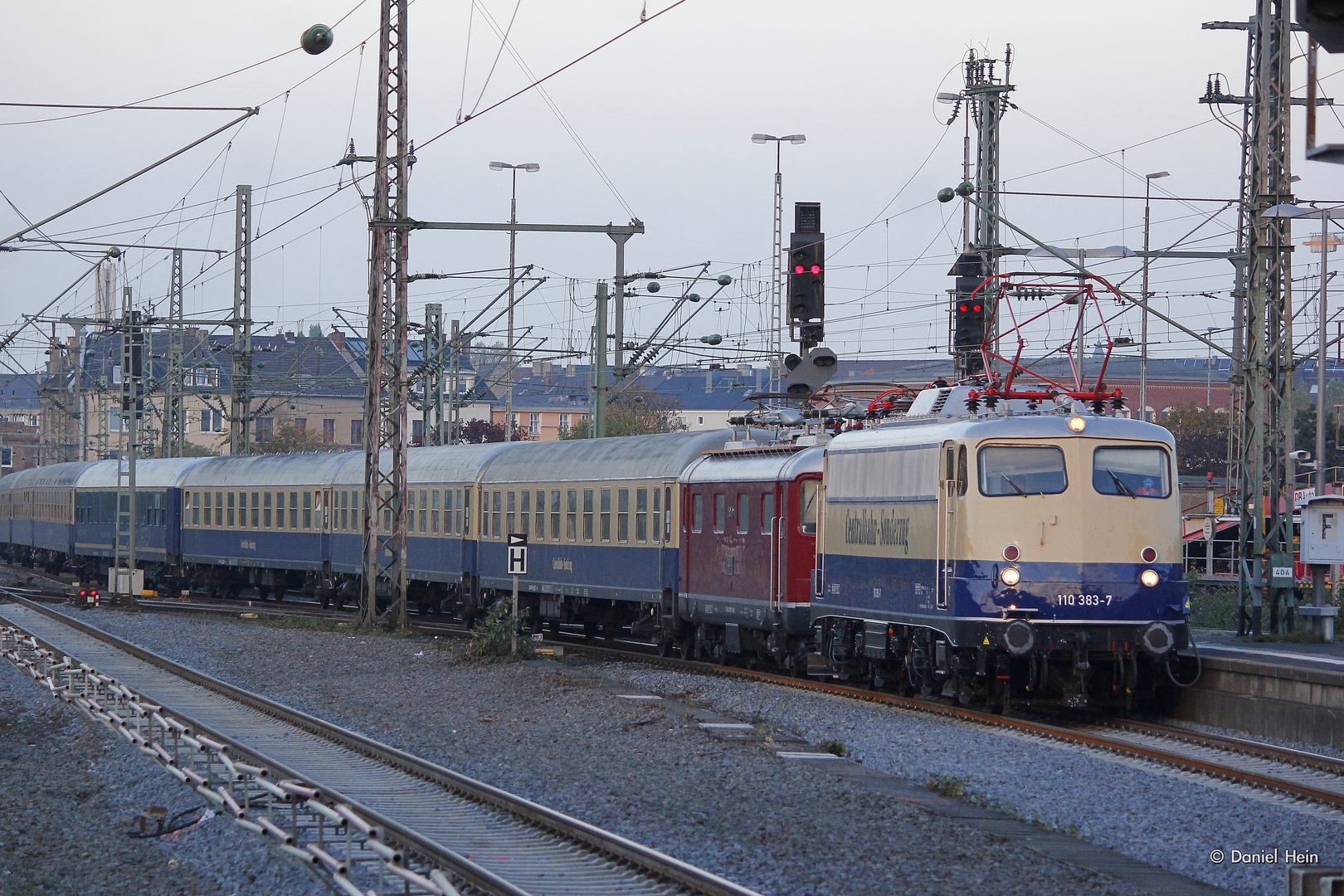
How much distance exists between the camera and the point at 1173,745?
15.3 meters

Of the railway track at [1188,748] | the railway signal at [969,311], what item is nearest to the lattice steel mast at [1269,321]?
the railway signal at [969,311]

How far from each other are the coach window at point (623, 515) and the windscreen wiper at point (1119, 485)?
10824 millimetres

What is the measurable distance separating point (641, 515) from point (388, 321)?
22.0ft

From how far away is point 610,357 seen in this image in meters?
95.8

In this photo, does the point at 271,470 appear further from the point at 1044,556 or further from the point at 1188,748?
the point at 1188,748

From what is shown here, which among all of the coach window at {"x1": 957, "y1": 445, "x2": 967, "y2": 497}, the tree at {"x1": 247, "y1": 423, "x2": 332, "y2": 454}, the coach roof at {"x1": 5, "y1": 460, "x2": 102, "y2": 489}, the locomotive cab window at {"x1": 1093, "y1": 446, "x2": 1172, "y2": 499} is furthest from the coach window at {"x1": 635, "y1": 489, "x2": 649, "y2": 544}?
the tree at {"x1": 247, "y1": 423, "x2": 332, "y2": 454}

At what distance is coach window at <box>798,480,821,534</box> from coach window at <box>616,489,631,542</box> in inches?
234

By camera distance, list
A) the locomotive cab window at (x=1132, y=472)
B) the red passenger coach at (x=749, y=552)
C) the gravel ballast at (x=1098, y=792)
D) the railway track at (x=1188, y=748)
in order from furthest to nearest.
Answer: the red passenger coach at (x=749, y=552) < the locomotive cab window at (x=1132, y=472) < the railway track at (x=1188, y=748) < the gravel ballast at (x=1098, y=792)

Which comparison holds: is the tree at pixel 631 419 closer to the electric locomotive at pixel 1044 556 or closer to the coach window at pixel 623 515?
the coach window at pixel 623 515

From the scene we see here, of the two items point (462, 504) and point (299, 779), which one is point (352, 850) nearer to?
point (299, 779)

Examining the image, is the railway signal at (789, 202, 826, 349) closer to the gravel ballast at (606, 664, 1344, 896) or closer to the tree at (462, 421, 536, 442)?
the gravel ballast at (606, 664, 1344, 896)

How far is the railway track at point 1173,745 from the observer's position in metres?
12.9

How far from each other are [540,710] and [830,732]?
3667 mm

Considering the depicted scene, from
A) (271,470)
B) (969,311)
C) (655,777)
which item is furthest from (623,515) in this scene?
(271,470)
